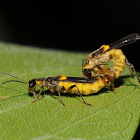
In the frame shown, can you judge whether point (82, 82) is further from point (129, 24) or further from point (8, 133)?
point (129, 24)

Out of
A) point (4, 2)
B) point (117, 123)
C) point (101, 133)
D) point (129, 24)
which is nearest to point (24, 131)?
point (101, 133)

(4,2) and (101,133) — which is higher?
(4,2)

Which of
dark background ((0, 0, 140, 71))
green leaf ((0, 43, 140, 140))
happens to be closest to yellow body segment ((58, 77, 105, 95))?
green leaf ((0, 43, 140, 140))

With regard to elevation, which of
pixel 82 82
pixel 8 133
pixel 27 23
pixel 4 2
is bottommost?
pixel 8 133

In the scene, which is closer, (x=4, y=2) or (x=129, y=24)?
(x=129, y=24)

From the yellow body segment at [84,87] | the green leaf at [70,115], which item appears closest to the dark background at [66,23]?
the green leaf at [70,115]

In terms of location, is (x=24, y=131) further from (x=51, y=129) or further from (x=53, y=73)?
(x=53, y=73)

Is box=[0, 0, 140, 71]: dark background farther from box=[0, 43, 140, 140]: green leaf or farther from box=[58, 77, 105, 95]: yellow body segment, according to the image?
box=[58, 77, 105, 95]: yellow body segment

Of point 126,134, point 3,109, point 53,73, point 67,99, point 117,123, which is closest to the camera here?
point 126,134

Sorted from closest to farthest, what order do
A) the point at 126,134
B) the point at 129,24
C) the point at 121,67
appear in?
the point at 126,134 → the point at 121,67 → the point at 129,24

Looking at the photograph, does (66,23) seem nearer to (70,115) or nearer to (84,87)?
(84,87)
